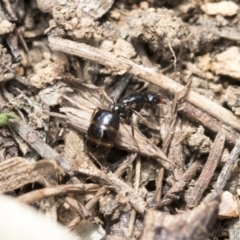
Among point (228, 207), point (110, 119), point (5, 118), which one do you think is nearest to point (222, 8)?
point (110, 119)

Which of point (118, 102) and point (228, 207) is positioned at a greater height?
point (118, 102)

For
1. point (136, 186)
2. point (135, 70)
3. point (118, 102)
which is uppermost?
point (135, 70)

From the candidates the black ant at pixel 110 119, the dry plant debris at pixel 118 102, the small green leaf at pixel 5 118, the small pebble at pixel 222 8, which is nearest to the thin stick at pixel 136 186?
the dry plant debris at pixel 118 102

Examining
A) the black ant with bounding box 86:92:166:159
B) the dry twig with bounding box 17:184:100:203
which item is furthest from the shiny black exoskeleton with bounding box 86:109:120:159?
the dry twig with bounding box 17:184:100:203

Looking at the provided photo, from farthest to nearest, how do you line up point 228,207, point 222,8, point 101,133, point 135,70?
point 222,8, point 135,70, point 101,133, point 228,207

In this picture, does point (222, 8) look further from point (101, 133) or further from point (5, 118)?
point (5, 118)

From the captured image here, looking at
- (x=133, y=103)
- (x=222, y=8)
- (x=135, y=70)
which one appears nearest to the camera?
(x=135, y=70)

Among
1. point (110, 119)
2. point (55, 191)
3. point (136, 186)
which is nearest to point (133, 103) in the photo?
point (110, 119)

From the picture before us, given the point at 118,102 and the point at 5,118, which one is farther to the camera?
the point at 118,102
